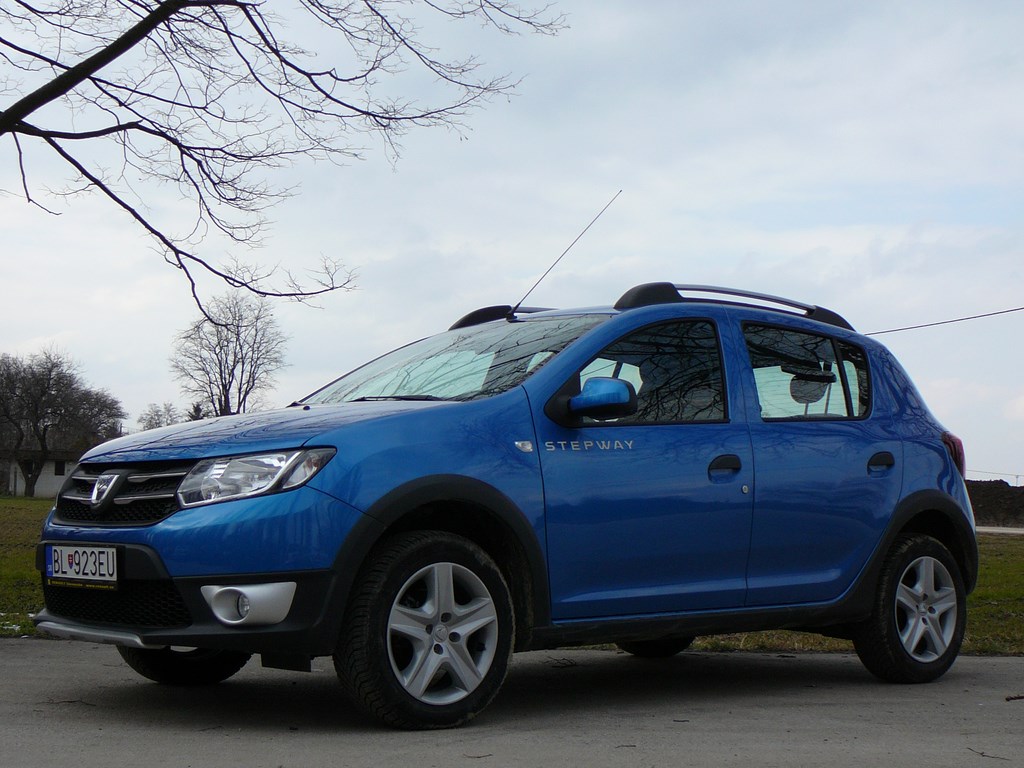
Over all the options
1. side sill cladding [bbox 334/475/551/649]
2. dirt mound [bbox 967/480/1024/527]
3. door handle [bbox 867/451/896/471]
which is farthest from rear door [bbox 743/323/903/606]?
dirt mound [bbox 967/480/1024/527]

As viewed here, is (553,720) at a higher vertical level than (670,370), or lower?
lower

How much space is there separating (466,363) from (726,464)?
122 centimetres

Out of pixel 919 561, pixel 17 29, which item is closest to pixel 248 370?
pixel 17 29

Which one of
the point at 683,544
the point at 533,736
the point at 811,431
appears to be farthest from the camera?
the point at 811,431

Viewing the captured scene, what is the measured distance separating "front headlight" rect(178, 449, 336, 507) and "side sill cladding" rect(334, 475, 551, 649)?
0.27 m

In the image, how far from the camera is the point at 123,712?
5.14 metres

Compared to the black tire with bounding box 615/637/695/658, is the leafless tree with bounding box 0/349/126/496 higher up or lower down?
higher up

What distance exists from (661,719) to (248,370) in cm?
6510

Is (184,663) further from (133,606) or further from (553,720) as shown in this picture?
(553,720)

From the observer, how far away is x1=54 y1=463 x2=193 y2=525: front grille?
4.62m

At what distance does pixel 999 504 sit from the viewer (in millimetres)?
46500

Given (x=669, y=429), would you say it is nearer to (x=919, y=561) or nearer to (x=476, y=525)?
(x=476, y=525)

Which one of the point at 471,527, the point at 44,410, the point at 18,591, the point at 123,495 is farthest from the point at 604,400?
the point at 44,410

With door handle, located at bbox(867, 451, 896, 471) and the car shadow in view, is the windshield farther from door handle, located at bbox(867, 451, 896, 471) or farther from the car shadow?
door handle, located at bbox(867, 451, 896, 471)
